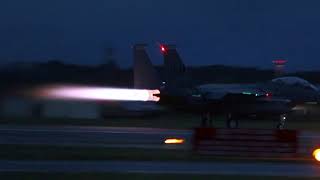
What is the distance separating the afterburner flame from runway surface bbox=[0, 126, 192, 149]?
65.8 inches

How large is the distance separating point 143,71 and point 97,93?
1084 centimetres

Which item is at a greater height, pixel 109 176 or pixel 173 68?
pixel 173 68

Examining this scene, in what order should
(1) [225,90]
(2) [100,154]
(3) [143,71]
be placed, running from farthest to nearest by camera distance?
(3) [143,71] → (1) [225,90] → (2) [100,154]

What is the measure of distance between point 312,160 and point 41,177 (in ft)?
29.3

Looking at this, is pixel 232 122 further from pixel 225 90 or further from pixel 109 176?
pixel 109 176

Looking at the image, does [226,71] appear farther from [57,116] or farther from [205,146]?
[205,146]

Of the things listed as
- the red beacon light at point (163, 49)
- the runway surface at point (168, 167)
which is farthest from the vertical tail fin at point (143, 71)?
Answer: the runway surface at point (168, 167)

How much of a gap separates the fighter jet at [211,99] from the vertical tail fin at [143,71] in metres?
0.64

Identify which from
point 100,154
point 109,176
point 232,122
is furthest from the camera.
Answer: point 232,122

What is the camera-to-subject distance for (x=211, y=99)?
39.7 metres

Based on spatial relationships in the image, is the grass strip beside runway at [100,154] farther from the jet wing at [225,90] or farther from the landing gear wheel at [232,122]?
the jet wing at [225,90]

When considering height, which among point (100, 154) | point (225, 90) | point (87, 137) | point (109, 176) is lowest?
point (109, 176)

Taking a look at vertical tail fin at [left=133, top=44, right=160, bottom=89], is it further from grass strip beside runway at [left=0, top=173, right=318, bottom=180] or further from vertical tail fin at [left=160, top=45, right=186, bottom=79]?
grass strip beside runway at [left=0, top=173, right=318, bottom=180]

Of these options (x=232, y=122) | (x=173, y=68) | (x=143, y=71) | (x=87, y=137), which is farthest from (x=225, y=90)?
(x=87, y=137)
